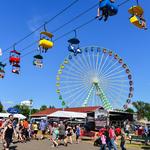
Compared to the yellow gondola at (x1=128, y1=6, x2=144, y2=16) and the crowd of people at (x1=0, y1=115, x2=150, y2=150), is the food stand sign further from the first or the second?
the yellow gondola at (x1=128, y1=6, x2=144, y2=16)

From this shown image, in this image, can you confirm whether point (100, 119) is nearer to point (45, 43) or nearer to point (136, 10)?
point (45, 43)

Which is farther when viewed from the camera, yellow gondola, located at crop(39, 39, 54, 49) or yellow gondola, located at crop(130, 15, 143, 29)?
yellow gondola, located at crop(39, 39, 54, 49)

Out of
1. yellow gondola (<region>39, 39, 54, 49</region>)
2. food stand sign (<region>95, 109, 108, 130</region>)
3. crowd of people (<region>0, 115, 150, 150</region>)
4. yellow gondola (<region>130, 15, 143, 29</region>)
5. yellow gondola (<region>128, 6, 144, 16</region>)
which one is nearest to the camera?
yellow gondola (<region>130, 15, 143, 29</region>)

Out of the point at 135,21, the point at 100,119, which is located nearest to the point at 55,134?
the point at 100,119

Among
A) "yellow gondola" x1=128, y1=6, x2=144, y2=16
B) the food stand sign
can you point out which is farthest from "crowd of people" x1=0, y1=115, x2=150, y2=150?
"yellow gondola" x1=128, y1=6, x2=144, y2=16

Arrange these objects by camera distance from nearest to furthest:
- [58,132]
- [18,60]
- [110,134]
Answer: [110,134] → [58,132] → [18,60]

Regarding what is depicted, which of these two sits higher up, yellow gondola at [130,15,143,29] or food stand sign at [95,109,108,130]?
yellow gondola at [130,15,143,29]

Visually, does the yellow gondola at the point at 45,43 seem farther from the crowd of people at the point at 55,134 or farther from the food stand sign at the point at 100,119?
the food stand sign at the point at 100,119

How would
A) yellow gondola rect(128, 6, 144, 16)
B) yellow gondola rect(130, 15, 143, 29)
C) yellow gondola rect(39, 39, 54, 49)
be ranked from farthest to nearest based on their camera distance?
yellow gondola rect(39, 39, 54, 49), yellow gondola rect(128, 6, 144, 16), yellow gondola rect(130, 15, 143, 29)

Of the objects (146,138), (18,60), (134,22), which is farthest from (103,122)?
(134,22)

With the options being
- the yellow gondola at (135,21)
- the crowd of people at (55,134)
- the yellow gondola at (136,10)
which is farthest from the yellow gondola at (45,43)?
the yellow gondola at (135,21)

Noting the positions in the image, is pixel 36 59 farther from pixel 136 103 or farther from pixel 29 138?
pixel 136 103

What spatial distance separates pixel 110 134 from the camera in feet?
73.3

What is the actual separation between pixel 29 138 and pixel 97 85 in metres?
22.9
